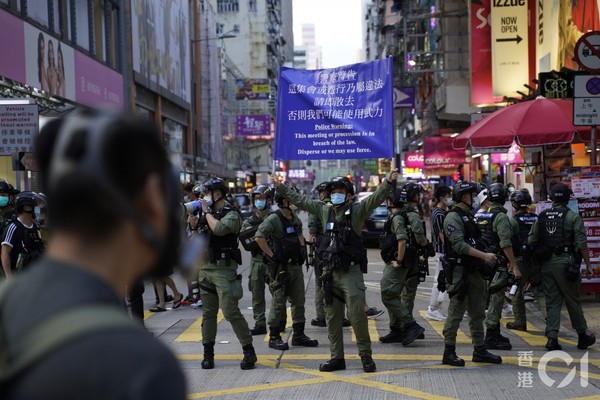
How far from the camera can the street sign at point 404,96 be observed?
2819cm

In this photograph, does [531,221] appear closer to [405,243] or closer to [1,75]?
[405,243]

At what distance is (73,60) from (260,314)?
18.3 m

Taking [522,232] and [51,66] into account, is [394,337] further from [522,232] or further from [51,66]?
[51,66]

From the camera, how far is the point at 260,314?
33.0 ft

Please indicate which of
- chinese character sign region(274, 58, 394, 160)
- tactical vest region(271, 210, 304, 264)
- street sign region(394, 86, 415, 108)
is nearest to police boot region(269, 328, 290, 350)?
tactical vest region(271, 210, 304, 264)

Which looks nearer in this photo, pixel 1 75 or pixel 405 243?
pixel 405 243

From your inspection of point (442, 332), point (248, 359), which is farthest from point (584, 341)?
point (248, 359)

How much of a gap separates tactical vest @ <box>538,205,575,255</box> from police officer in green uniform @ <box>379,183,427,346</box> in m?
1.59

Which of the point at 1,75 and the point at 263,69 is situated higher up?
the point at 263,69

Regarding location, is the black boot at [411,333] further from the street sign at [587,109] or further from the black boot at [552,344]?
the street sign at [587,109]

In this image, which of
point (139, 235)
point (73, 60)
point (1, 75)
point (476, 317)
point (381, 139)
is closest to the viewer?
point (139, 235)

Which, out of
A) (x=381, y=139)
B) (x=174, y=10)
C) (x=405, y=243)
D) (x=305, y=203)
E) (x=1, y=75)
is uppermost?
(x=174, y=10)

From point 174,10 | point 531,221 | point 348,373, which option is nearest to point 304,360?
point 348,373

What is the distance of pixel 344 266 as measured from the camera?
760cm
